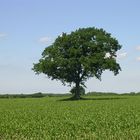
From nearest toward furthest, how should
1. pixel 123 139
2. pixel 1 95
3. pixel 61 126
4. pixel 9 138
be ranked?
1. pixel 123 139
2. pixel 9 138
3. pixel 61 126
4. pixel 1 95

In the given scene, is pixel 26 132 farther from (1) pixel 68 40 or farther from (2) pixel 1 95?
(2) pixel 1 95

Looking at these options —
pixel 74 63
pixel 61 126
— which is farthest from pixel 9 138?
pixel 74 63

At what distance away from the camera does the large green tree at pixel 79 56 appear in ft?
272

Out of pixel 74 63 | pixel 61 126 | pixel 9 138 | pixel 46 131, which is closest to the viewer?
pixel 9 138

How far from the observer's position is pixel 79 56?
84500mm

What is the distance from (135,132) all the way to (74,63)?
2393 inches

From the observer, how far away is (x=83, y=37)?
8481cm

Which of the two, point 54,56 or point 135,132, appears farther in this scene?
point 54,56

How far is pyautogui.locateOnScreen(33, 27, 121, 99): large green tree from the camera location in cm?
8294

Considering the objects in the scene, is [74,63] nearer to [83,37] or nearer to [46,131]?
[83,37]

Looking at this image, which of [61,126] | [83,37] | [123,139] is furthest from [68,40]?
[123,139]

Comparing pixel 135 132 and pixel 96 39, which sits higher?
pixel 96 39

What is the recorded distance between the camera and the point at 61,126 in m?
25.7

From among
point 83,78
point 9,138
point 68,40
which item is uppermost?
point 68,40
